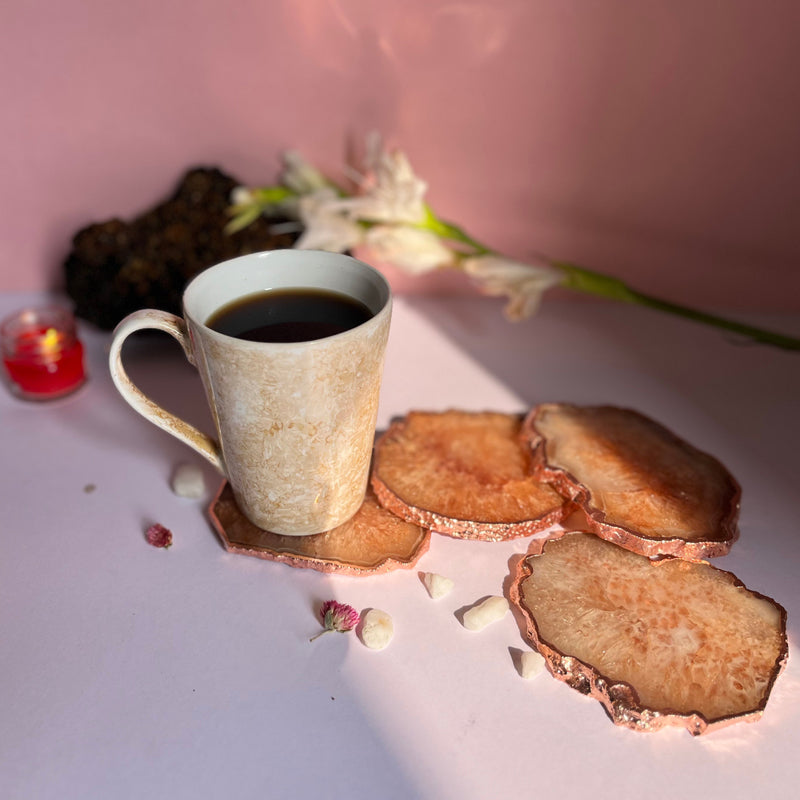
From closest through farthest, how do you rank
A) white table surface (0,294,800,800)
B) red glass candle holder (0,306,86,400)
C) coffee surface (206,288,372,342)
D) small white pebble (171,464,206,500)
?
white table surface (0,294,800,800) < coffee surface (206,288,372,342) < small white pebble (171,464,206,500) < red glass candle holder (0,306,86,400)

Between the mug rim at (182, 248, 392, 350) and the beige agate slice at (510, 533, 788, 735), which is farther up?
the mug rim at (182, 248, 392, 350)

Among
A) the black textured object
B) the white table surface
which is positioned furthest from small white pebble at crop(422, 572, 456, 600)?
the black textured object

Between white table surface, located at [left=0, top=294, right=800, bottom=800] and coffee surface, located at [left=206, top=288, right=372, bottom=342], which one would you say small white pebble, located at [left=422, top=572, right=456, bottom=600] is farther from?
coffee surface, located at [left=206, top=288, right=372, bottom=342]

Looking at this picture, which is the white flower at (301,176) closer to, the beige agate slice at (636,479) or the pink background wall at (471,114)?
the pink background wall at (471,114)

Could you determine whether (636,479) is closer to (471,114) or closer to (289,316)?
(289,316)

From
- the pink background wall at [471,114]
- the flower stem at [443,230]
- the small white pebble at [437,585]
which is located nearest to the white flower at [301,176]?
the pink background wall at [471,114]

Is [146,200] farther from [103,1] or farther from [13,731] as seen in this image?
[13,731]
